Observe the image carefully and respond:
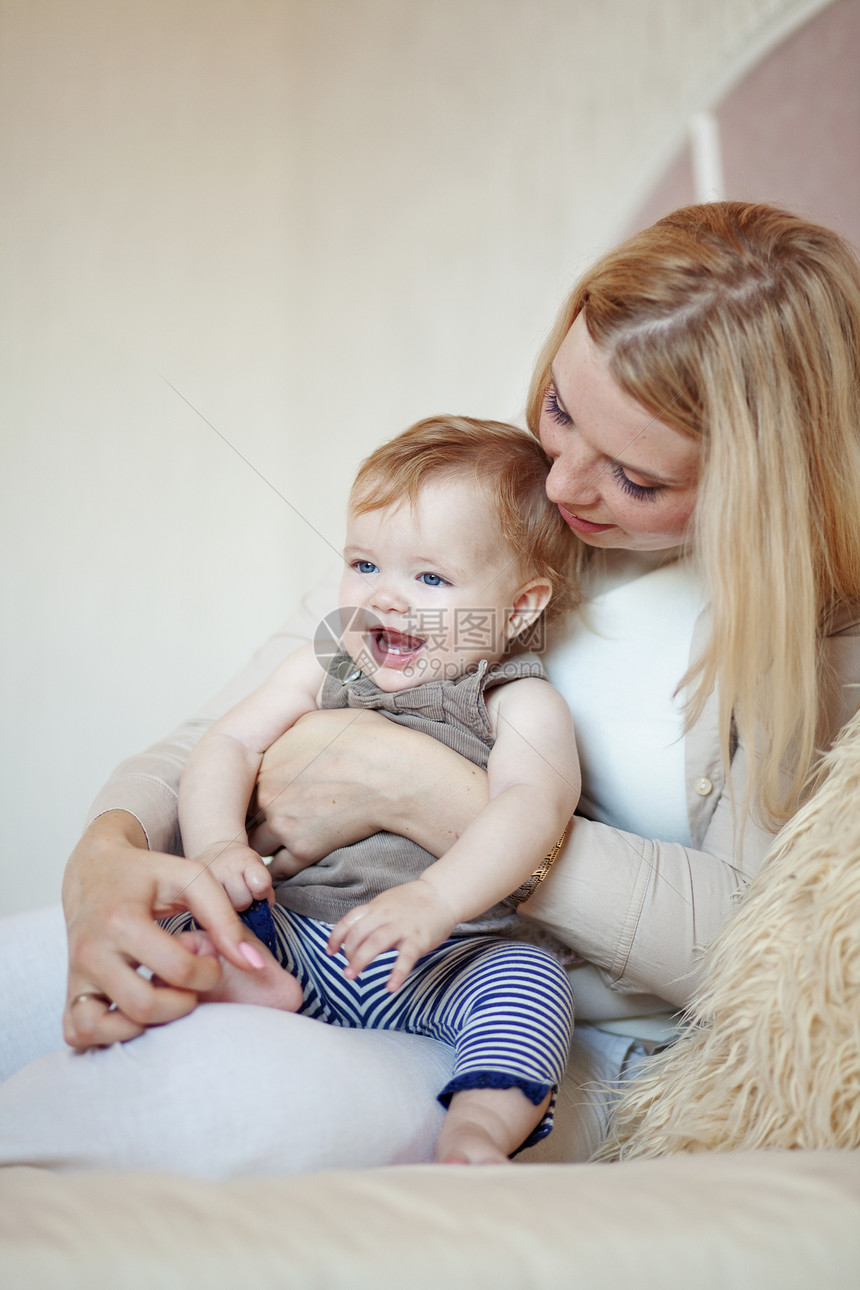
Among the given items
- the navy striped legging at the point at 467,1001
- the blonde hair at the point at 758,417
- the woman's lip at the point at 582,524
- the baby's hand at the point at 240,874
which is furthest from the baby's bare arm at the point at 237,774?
the blonde hair at the point at 758,417

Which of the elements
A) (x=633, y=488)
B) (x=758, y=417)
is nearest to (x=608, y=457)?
(x=633, y=488)

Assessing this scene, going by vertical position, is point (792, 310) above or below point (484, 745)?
above

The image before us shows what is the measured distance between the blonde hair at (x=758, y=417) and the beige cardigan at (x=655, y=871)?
0.23 ft

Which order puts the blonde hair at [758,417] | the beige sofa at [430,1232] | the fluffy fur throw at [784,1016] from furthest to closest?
the blonde hair at [758,417]
the fluffy fur throw at [784,1016]
the beige sofa at [430,1232]

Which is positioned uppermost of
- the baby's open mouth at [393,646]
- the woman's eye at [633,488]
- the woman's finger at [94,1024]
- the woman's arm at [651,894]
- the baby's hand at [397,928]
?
the woman's eye at [633,488]

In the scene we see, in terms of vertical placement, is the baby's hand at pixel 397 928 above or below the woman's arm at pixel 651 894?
above

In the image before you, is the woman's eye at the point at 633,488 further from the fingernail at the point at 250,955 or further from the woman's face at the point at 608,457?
the fingernail at the point at 250,955

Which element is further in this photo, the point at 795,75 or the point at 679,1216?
the point at 795,75

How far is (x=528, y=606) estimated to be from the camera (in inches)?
44.9

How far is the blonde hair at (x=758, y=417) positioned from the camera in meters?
0.89

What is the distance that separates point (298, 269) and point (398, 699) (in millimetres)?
1809

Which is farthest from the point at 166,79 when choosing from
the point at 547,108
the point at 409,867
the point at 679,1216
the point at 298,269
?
the point at 679,1216

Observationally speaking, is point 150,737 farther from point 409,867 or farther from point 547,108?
point 547,108

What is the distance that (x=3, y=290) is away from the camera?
213 cm
